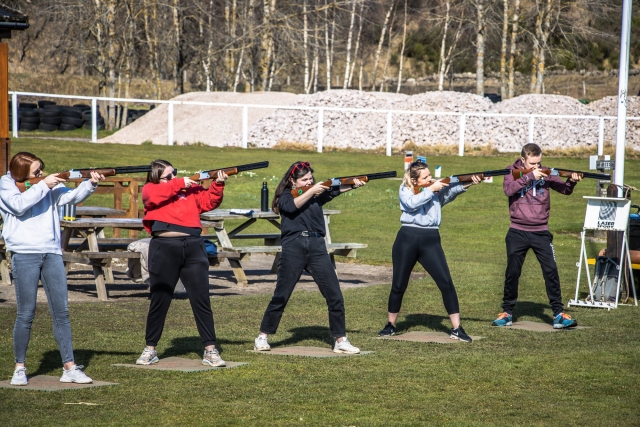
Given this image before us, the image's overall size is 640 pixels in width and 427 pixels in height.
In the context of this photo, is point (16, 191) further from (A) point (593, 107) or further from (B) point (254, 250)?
(A) point (593, 107)

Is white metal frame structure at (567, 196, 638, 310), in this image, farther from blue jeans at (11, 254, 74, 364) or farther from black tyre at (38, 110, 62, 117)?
black tyre at (38, 110, 62, 117)

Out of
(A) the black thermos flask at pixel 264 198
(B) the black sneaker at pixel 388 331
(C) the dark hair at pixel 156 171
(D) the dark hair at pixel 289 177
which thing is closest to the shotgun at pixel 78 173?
(C) the dark hair at pixel 156 171

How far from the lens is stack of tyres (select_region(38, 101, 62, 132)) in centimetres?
4088

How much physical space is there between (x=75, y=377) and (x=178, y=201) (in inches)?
65.3

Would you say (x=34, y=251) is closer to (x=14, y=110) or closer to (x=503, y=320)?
(x=503, y=320)

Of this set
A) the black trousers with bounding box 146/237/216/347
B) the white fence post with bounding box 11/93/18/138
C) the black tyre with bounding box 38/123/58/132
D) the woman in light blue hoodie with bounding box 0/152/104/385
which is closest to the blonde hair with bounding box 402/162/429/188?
the black trousers with bounding box 146/237/216/347

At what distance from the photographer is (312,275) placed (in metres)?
8.55

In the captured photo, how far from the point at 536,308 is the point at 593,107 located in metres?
29.8

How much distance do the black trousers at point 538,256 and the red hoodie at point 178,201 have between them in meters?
3.77

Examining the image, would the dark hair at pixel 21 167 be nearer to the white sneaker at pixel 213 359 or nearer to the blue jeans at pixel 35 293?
the blue jeans at pixel 35 293

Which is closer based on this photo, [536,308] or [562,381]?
[562,381]

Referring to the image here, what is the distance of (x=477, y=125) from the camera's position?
114 ft

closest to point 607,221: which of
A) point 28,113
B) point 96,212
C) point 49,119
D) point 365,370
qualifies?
point 365,370

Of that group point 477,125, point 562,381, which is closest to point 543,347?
point 562,381
